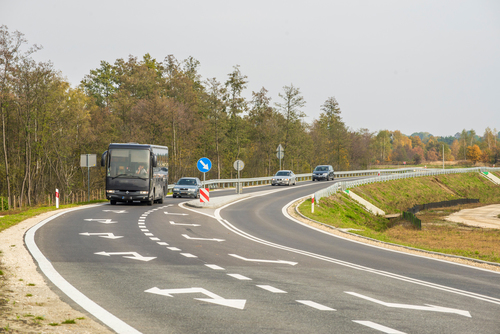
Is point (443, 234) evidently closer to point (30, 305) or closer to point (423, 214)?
point (423, 214)

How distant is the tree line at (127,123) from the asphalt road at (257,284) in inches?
1524

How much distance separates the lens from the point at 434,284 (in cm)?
972

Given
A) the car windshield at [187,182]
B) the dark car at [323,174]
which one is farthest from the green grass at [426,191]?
the car windshield at [187,182]

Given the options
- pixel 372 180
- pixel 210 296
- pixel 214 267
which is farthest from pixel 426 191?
pixel 210 296

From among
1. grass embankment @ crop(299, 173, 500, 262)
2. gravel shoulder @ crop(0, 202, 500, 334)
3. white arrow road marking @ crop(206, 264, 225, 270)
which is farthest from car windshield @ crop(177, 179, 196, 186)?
white arrow road marking @ crop(206, 264, 225, 270)

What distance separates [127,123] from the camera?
68.0 m

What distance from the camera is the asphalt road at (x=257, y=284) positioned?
6.53 metres

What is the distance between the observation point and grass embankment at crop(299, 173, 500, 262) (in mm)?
23406

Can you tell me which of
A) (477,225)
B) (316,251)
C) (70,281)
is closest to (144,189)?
(316,251)

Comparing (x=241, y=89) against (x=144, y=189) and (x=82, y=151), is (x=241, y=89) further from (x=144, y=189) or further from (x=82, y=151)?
(x=144, y=189)

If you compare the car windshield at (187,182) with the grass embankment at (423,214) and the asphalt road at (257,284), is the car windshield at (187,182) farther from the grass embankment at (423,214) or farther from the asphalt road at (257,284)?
the asphalt road at (257,284)

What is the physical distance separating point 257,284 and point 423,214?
43.8 meters

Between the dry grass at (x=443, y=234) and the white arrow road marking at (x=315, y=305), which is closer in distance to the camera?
the white arrow road marking at (x=315, y=305)

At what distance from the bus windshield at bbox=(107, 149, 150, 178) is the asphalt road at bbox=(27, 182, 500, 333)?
33.6 feet
